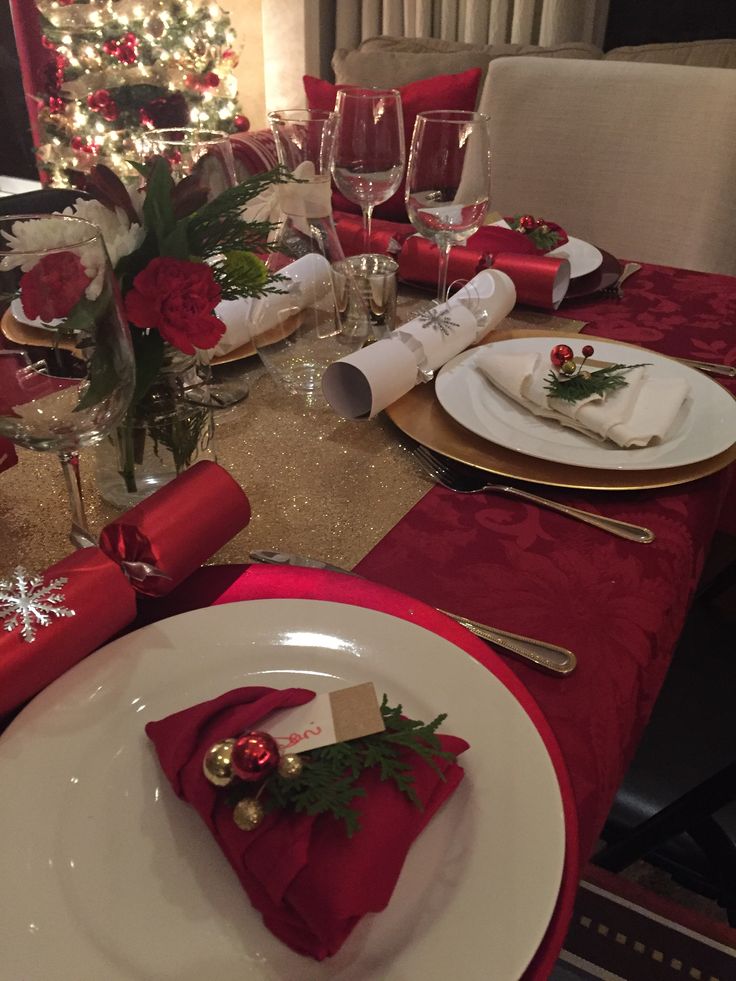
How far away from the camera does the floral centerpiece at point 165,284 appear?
584 millimetres

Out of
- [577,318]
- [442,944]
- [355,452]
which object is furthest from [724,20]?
[442,944]

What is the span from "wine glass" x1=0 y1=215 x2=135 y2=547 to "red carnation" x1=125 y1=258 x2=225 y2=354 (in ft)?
0.16

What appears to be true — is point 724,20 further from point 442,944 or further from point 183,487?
point 442,944

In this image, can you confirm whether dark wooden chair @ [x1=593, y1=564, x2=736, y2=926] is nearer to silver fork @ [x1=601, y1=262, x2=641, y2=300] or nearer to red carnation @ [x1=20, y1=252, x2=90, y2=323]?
silver fork @ [x1=601, y1=262, x2=641, y2=300]

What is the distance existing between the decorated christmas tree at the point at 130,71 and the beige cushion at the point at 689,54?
6.96 ft

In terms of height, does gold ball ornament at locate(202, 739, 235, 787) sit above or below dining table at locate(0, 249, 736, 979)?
above

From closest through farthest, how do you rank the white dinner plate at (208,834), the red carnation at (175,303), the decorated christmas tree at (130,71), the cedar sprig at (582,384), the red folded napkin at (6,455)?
1. the white dinner plate at (208,834)
2. the red carnation at (175,303)
3. the red folded napkin at (6,455)
4. the cedar sprig at (582,384)
5. the decorated christmas tree at (130,71)

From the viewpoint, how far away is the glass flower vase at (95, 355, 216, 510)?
661mm

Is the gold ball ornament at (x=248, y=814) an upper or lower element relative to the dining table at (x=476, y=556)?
upper

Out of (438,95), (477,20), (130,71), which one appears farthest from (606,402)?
(130,71)

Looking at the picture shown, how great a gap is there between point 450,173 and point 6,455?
64 cm

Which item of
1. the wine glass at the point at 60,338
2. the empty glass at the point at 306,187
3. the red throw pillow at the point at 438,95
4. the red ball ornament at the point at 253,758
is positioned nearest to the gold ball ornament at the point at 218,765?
the red ball ornament at the point at 253,758

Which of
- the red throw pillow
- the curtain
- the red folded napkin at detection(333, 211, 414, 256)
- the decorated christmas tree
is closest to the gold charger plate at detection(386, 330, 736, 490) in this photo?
the red folded napkin at detection(333, 211, 414, 256)

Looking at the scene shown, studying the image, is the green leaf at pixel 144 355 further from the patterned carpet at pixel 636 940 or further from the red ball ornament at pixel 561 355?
the patterned carpet at pixel 636 940
